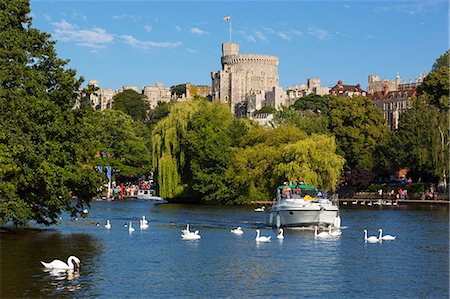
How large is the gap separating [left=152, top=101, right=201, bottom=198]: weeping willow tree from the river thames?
29.1 meters

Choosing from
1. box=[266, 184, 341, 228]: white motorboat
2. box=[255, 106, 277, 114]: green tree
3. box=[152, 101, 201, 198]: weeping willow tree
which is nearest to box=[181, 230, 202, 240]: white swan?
box=[266, 184, 341, 228]: white motorboat

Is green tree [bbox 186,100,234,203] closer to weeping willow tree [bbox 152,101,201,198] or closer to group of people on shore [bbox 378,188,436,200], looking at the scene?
weeping willow tree [bbox 152,101,201,198]

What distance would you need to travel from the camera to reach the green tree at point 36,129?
3547cm

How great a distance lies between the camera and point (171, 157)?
79.1 metres

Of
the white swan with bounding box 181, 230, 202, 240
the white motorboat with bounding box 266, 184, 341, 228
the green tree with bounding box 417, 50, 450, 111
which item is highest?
the green tree with bounding box 417, 50, 450, 111

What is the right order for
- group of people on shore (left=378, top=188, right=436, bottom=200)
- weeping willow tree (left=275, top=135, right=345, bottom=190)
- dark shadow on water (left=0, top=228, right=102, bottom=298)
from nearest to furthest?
dark shadow on water (left=0, top=228, right=102, bottom=298) → weeping willow tree (left=275, top=135, right=345, bottom=190) → group of people on shore (left=378, top=188, right=436, bottom=200)

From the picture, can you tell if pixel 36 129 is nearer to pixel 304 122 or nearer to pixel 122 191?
pixel 304 122

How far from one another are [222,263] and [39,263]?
6554mm

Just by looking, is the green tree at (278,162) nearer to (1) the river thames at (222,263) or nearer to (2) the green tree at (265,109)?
(1) the river thames at (222,263)

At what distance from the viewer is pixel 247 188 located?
75938 mm

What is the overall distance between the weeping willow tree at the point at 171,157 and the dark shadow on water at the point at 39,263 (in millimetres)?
35665

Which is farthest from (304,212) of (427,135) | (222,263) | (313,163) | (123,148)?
(123,148)

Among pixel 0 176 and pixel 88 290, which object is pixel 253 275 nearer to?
pixel 88 290

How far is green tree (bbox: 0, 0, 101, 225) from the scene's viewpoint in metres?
35.5
